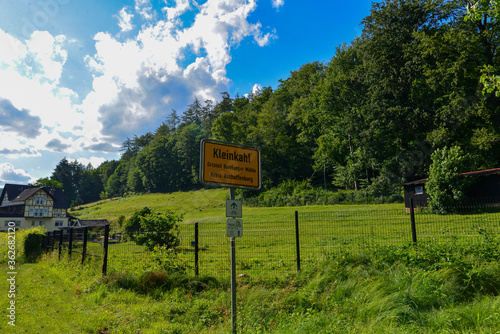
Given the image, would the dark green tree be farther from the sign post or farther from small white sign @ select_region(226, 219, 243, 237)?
small white sign @ select_region(226, 219, 243, 237)

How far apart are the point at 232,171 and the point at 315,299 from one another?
306 centimetres

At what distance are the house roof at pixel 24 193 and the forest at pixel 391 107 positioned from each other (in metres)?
39.8

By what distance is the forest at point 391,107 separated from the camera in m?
32.6

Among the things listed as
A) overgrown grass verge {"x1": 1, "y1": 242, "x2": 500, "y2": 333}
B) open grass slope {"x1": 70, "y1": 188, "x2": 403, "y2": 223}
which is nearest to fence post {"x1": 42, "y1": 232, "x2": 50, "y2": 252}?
open grass slope {"x1": 70, "y1": 188, "x2": 403, "y2": 223}

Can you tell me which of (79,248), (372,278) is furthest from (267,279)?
(79,248)

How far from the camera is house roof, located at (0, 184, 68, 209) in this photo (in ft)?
200

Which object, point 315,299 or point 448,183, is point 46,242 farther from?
point 448,183

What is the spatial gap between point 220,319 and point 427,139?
3815 centimetres

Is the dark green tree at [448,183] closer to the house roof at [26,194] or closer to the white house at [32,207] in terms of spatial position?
the white house at [32,207]

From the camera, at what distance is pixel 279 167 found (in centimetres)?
6450

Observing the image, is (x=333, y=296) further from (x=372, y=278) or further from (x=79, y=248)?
(x=79, y=248)

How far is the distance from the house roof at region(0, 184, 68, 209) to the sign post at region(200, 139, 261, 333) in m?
68.2

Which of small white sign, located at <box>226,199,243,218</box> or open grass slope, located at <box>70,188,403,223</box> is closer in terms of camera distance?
small white sign, located at <box>226,199,243,218</box>

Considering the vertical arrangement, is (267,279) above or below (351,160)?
below
